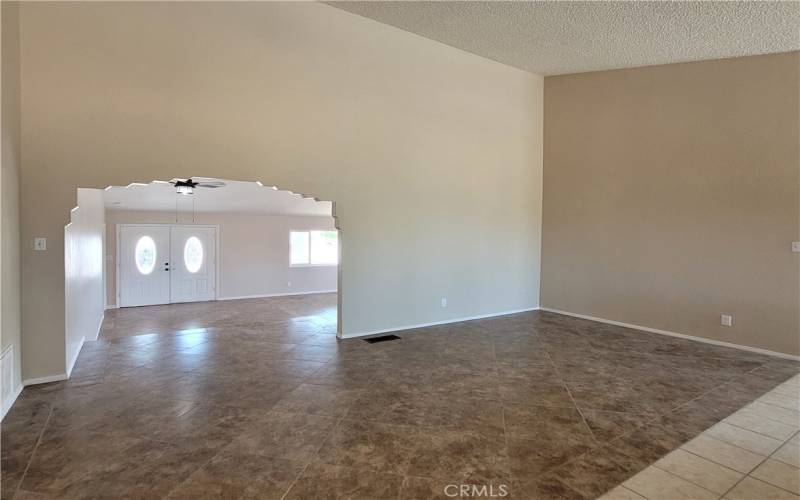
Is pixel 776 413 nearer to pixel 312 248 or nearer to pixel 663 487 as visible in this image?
pixel 663 487

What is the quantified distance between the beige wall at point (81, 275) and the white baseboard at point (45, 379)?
146mm

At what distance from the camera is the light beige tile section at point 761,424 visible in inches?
113

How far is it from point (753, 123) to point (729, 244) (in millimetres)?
1550

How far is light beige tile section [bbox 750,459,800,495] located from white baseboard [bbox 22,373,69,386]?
5482 mm

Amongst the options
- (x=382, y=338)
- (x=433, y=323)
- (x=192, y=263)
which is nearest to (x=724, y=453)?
(x=382, y=338)

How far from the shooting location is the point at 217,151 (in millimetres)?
4266

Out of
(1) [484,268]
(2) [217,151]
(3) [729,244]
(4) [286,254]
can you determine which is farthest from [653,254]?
(4) [286,254]

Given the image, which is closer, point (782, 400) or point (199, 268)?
point (782, 400)

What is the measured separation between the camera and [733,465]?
2451mm

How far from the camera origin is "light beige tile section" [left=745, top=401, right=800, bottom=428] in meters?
3.06

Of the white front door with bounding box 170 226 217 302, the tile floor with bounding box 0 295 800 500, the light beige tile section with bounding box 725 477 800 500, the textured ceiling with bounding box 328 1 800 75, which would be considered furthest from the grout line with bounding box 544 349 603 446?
the white front door with bounding box 170 226 217 302

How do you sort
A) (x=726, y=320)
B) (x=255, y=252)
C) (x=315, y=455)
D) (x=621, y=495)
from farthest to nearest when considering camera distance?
(x=255, y=252) < (x=726, y=320) < (x=315, y=455) < (x=621, y=495)

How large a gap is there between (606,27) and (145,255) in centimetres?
988

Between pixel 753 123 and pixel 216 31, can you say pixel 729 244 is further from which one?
pixel 216 31
